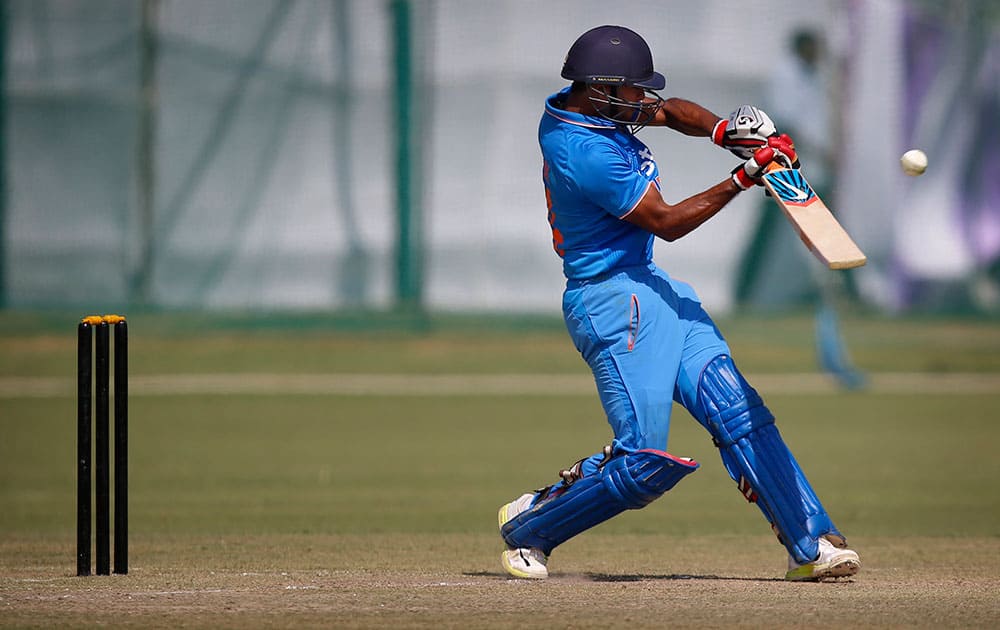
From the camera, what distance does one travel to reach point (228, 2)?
693 inches

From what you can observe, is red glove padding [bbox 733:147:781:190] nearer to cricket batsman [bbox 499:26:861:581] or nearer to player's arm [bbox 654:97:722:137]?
cricket batsman [bbox 499:26:861:581]

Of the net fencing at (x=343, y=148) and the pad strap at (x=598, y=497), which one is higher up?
the net fencing at (x=343, y=148)

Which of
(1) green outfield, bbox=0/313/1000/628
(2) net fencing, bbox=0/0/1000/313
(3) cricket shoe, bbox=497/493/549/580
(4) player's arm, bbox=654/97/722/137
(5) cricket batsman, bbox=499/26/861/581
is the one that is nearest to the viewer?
(1) green outfield, bbox=0/313/1000/628

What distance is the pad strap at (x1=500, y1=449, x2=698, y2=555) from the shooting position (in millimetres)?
5750

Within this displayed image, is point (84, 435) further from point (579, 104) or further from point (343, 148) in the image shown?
point (343, 148)

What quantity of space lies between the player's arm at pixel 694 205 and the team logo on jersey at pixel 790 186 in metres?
0.05

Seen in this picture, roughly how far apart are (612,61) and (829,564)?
80.2 inches

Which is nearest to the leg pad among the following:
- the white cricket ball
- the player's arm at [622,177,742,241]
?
the player's arm at [622,177,742,241]

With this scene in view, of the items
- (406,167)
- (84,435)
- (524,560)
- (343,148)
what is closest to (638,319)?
(524,560)

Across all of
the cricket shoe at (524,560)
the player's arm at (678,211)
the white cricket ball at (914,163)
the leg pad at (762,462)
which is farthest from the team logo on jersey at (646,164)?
the cricket shoe at (524,560)

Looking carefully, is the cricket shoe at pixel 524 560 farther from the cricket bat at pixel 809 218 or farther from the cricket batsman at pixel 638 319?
the cricket bat at pixel 809 218

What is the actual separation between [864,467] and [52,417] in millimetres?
6538

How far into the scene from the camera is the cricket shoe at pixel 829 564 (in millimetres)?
5758

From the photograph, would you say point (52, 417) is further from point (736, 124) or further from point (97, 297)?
point (736, 124)
